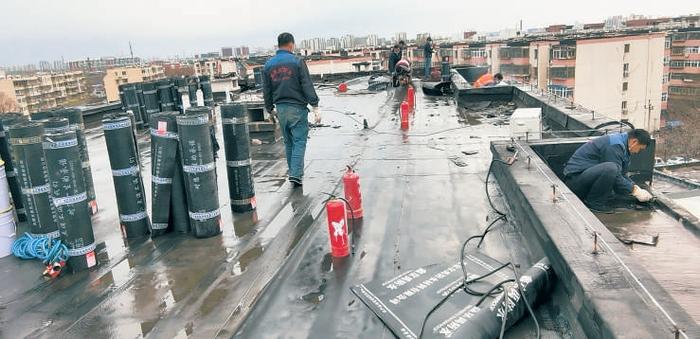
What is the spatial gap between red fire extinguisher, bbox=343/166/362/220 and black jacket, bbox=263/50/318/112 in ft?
4.54

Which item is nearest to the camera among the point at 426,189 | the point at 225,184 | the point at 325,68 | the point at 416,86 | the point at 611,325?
the point at 611,325

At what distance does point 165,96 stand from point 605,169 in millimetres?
9647

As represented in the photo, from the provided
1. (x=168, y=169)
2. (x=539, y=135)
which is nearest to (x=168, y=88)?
(x=168, y=169)

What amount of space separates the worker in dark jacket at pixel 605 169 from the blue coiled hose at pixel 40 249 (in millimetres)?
4799

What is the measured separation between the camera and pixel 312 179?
6.11m

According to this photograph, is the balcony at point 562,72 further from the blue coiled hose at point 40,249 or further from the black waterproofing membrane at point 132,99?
the blue coiled hose at point 40,249

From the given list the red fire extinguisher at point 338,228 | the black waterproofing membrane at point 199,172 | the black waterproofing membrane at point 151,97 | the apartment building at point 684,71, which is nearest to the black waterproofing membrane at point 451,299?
the red fire extinguisher at point 338,228

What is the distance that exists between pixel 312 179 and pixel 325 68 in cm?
2990

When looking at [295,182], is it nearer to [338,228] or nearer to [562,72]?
[338,228]

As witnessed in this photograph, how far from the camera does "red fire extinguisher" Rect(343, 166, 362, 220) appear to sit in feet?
14.5

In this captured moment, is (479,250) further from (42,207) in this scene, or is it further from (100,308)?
(42,207)

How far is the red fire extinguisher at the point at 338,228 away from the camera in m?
3.61

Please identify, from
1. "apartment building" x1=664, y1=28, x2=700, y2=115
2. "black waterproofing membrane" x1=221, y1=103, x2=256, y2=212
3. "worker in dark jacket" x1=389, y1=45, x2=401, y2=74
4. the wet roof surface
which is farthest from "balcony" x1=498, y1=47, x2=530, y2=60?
"black waterproofing membrane" x1=221, y1=103, x2=256, y2=212

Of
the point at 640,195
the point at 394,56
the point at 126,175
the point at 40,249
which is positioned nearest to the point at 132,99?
the point at 126,175
